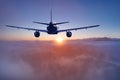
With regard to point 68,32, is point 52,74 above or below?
below

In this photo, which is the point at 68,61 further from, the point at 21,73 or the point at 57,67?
the point at 21,73

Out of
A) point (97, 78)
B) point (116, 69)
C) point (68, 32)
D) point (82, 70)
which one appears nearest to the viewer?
point (68, 32)

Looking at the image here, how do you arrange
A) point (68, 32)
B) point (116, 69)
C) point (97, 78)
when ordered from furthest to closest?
point (116, 69) < point (97, 78) < point (68, 32)

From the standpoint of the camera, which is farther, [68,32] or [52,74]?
[52,74]

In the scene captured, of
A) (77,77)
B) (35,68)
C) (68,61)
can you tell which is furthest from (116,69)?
(35,68)

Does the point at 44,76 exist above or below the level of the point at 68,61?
below

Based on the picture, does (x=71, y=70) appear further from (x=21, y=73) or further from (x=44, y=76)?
(x=21, y=73)

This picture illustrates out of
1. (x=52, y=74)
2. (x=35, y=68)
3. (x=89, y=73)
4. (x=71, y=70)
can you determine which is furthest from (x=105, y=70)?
(x=35, y=68)

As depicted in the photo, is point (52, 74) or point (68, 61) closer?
point (68, 61)
